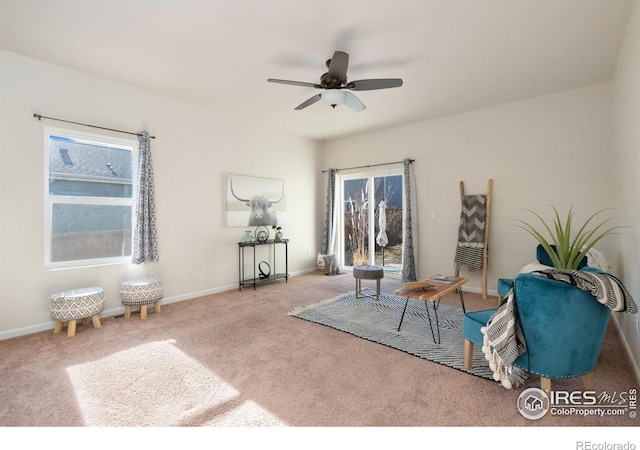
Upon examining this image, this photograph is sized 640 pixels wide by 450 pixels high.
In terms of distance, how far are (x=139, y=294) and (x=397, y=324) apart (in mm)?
2915

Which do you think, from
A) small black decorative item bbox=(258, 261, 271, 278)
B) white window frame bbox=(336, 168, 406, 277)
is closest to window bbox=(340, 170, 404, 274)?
white window frame bbox=(336, 168, 406, 277)

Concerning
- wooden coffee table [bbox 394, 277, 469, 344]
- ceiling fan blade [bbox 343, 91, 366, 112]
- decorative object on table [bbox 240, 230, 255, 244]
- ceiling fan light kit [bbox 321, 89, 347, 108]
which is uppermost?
ceiling fan blade [bbox 343, 91, 366, 112]

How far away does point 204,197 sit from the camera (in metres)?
4.54

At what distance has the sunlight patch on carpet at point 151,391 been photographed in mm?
1782

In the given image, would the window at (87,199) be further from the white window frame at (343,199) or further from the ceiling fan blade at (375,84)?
the white window frame at (343,199)

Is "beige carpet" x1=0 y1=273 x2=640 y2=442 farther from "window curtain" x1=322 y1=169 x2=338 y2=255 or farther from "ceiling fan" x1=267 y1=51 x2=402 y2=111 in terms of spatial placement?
"window curtain" x1=322 y1=169 x2=338 y2=255

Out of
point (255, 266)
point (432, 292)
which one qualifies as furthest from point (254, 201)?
point (432, 292)

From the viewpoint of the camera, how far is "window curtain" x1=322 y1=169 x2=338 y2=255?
20.6ft

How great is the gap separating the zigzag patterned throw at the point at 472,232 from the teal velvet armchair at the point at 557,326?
2.68 meters

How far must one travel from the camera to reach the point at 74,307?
3.02 meters

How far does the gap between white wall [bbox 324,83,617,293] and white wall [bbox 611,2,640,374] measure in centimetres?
52

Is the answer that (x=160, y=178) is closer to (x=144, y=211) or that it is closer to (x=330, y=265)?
(x=144, y=211)

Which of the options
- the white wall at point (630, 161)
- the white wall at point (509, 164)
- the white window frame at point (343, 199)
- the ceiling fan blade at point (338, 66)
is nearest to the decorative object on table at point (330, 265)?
the white window frame at point (343, 199)

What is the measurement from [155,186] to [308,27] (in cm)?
278
